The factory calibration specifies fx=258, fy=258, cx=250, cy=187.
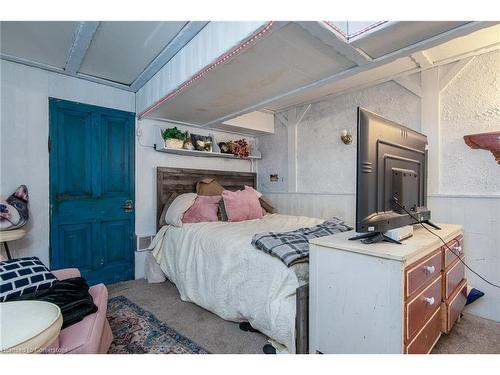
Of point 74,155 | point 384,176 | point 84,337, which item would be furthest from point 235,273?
point 74,155

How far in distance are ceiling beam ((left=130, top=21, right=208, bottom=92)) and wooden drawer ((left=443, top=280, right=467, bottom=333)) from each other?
2538mm

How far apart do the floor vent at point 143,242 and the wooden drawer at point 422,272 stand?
2748mm

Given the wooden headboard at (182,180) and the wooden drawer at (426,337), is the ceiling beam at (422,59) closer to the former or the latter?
the wooden drawer at (426,337)

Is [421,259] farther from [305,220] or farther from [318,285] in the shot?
[305,220]

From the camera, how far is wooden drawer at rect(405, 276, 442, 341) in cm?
121

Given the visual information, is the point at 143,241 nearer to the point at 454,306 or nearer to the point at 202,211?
the point at 202,211

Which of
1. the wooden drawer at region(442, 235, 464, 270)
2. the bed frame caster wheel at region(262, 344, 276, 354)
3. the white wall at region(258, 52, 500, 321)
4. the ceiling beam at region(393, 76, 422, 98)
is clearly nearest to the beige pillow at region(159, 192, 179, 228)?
the bed frame caster wheel at region(262, 344, 276, 354)

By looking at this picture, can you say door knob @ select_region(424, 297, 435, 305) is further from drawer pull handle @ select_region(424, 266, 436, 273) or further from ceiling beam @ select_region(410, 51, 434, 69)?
ceiling beam @ select_region(410, 51, 434, 69)

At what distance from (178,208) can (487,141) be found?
2.88 m

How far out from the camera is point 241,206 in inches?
120

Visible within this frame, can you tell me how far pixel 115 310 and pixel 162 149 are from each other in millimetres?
1759
